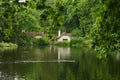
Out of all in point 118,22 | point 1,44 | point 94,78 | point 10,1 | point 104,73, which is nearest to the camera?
point 118,22

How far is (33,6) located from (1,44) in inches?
2387

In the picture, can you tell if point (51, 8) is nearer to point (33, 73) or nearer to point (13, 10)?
point (13, 10)

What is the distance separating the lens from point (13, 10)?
5.41 meters

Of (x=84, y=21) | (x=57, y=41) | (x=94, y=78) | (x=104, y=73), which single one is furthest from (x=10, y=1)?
(x=57, y=41)

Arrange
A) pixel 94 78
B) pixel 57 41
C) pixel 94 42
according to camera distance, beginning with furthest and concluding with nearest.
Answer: pixel 57 41, pixel 94 78, pixel 94 42

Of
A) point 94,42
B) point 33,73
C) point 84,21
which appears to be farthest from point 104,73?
point 84,21

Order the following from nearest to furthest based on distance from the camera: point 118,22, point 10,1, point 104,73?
point 118,22 < point 10,1 < point 104,73

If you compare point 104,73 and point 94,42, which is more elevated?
point 94,42

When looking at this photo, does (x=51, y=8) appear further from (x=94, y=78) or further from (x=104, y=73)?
(x=104, y=73)

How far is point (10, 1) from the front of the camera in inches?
200

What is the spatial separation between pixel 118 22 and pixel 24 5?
141cm

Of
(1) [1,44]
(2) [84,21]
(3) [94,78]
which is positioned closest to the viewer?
(3) [94,78]

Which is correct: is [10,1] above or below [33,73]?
above

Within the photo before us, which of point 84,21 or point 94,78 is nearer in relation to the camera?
point 94,78
